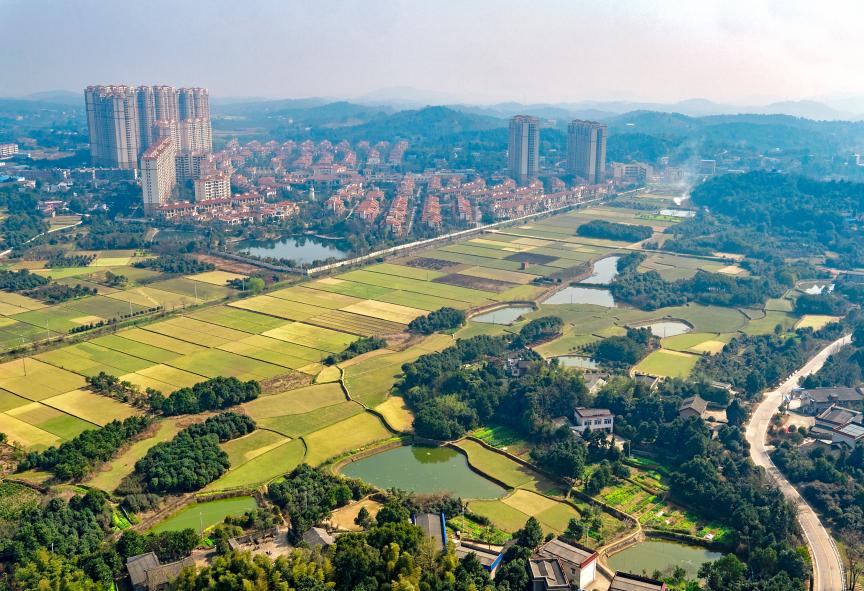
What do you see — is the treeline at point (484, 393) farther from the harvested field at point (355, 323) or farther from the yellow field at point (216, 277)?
the yellow field at point (216, 277)

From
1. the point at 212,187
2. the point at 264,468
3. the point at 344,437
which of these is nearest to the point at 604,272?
the point at 344,437

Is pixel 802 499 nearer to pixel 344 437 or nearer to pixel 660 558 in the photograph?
pixel 660 558

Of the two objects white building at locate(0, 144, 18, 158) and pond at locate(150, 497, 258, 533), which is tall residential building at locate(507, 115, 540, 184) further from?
pond at locate(150, 497, 258, 533)

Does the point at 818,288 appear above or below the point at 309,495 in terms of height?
above

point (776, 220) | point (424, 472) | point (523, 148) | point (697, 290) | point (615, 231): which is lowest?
point (424, 472)

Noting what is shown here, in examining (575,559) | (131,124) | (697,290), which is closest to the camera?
(575,559)

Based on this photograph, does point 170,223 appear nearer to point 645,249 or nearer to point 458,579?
point 645,249

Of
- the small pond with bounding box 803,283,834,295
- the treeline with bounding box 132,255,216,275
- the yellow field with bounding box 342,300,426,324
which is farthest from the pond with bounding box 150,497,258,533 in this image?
the small pond with bounding box 803,283,834,295

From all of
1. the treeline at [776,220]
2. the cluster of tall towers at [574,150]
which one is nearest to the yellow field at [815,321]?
the treeline at [776,220]
